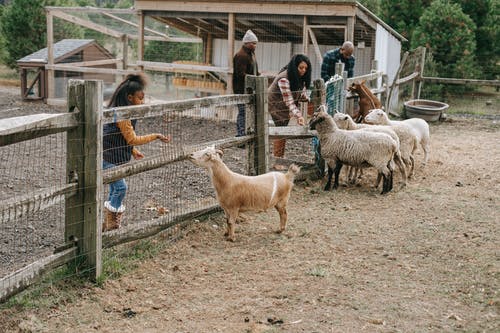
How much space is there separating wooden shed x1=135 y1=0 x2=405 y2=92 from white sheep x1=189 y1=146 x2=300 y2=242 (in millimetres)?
7592

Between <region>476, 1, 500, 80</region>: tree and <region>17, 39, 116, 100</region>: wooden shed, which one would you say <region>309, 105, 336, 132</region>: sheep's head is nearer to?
<region>17, 39, 116, 100</region>: wooden shed

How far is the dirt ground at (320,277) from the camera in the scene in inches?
169

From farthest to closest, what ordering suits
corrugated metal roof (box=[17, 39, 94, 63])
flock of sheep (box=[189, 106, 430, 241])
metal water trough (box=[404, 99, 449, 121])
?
corrugated metal roof (box=[17, 39, 94, 63]) < metal water trough (box=[404, 99, 449, 121]) < flock of sheep (box=[189, 106, 430, 241])

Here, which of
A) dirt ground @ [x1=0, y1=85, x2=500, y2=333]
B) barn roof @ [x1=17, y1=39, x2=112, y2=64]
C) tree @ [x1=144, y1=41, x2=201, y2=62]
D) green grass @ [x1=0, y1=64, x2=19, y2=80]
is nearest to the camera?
dirt ground @ [x1=0, y1=85, x2=500, y2=333]

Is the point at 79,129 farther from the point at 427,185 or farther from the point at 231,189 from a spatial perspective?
the point at 427,185

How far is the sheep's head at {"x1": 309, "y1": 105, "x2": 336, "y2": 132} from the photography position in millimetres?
8234

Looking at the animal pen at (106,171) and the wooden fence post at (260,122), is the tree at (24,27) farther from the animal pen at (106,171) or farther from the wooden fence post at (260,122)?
the wooden fence post at (260,122)

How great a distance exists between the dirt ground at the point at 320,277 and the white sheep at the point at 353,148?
0.51m

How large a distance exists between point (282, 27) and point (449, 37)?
5.84m

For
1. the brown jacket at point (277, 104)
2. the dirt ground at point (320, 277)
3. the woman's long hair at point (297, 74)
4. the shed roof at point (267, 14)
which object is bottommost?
the dirt ground at point (320, 277)

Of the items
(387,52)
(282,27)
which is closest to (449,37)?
(387,52)

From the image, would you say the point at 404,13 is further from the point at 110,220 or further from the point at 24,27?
the point at 110,220

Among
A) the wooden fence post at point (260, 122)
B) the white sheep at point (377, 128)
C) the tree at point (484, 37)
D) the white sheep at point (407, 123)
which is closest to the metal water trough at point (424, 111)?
the white sheep at point (407, 123)

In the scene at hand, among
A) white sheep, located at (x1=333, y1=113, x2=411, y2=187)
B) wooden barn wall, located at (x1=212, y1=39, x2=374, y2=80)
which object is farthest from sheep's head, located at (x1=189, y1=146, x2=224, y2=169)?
wooden barn wall, located at (x1=212, y1=39, x2=374, y2=80)
